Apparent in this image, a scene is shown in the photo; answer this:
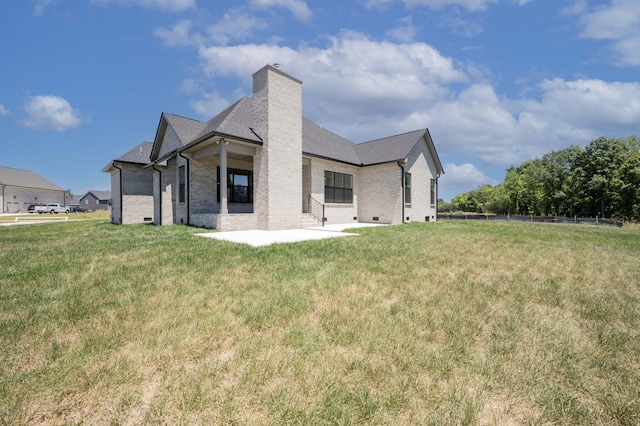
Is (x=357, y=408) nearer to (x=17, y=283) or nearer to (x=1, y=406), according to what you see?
(x=1, y=406)

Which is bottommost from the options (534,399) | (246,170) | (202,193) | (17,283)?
(534,399)

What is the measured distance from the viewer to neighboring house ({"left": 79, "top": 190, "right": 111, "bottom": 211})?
6756cm

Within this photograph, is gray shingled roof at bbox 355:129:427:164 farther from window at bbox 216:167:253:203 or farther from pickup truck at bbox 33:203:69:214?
pickup truck at bbox 33:203:69:214

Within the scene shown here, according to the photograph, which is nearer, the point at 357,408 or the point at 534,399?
the point at 357,408

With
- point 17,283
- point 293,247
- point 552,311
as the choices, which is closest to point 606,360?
point 552,311

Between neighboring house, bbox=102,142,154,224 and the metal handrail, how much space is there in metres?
11.0

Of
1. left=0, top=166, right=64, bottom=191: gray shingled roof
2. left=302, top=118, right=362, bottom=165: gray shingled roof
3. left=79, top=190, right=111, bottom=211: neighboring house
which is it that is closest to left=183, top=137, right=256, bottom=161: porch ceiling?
left=302, top=118, right=362, bottom=165: gray shingled roof

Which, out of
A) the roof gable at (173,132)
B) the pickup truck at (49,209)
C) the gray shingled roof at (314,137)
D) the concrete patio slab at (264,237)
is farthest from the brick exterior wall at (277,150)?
the pickup truck at (49,209)

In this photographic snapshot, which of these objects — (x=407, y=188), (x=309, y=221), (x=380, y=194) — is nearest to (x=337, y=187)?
(x=380, y=194)

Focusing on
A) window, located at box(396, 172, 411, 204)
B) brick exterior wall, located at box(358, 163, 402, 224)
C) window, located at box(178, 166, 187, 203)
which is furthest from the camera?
window, located at box(396, 172, 411, 204)

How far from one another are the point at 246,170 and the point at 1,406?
14.8 meters

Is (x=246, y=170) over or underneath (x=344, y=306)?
over

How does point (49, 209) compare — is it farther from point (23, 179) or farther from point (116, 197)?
point (116, 197)

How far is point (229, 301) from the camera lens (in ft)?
11.6
